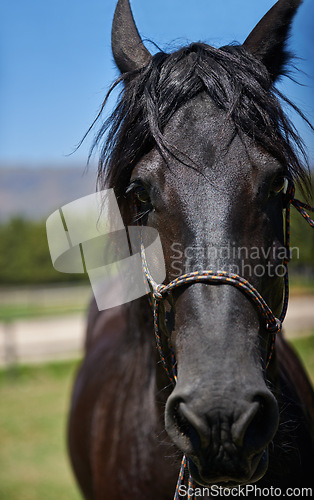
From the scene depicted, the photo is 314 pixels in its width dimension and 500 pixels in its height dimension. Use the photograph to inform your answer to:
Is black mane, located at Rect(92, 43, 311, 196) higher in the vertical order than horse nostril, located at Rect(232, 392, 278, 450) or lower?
higher

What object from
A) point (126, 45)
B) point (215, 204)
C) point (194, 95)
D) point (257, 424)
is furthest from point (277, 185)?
point (126, 45)

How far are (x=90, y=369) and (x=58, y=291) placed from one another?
27.4m

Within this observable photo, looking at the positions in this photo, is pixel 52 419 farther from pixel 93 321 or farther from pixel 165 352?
pixel 165 352

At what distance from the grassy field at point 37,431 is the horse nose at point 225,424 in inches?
165

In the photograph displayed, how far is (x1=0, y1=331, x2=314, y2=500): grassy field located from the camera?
5027mm

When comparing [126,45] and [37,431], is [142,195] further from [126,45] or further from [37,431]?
[37,431]

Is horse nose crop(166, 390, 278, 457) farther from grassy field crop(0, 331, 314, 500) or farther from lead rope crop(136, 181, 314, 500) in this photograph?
grassy field crop(0, 331, 314, 500)

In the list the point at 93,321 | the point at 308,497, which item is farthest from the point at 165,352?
the point at 93,321

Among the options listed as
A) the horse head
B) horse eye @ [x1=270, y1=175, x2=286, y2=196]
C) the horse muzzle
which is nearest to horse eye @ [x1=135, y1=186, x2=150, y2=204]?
the horse head

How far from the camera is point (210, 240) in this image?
56.7 inches

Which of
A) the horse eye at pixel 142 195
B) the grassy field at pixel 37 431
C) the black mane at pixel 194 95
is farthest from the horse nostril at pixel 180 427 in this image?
the grassy field at pixel 37 431

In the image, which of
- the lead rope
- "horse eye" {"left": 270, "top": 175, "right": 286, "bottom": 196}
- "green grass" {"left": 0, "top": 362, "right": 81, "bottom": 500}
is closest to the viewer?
the lead rope

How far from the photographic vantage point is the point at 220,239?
1438 mm

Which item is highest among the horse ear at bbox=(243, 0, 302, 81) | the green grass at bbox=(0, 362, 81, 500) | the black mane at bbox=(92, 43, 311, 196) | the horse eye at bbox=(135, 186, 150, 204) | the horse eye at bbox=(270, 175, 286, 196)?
the horse ear at bbox=(243, 0, 302, 81)
